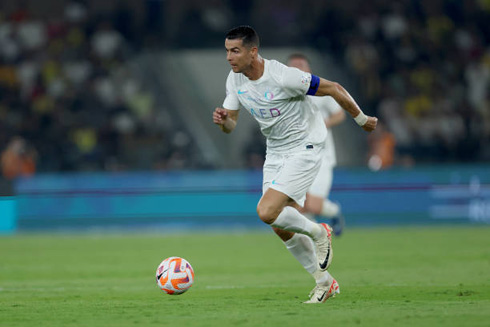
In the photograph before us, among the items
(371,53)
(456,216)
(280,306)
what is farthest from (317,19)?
(280,306)

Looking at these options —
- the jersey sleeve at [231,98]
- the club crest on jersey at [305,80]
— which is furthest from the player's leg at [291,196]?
the club crest on jersey at [305,80]

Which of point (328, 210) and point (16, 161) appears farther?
point (16, 161)

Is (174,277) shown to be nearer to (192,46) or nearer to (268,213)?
(268,213)

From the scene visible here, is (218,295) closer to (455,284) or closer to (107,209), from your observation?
(455,284)

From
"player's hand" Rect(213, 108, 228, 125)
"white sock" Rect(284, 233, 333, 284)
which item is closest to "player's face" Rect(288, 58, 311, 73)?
"player's hand" Rect(213, 108, 228, 125)

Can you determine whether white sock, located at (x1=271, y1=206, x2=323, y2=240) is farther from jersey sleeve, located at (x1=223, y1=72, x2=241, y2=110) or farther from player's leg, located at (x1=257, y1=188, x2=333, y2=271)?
jersey sleeve, located at (x1=223, y1=72, x2=241, y2=110)

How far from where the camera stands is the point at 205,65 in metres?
22.7

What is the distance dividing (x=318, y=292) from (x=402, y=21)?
59.3 feet

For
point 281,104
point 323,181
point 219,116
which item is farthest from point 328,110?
point 219,116

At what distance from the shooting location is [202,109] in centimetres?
2152

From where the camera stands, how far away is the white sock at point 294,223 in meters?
7.12

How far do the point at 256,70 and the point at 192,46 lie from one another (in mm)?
15968

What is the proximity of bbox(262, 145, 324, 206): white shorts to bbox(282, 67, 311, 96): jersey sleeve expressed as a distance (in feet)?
2.02

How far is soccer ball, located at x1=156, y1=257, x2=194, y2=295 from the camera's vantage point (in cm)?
733
